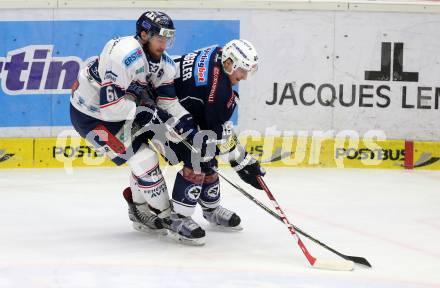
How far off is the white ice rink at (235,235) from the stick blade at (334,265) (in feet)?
0.19

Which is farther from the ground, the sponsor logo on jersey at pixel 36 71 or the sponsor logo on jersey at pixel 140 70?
the sponsor logo on jersey at pixel 140 70

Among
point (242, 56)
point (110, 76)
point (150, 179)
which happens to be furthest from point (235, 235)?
point (110, 76)

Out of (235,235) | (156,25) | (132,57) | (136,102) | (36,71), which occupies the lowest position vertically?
(235,235)

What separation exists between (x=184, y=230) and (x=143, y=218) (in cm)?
39

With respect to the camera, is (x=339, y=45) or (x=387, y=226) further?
(x=339, y=45)

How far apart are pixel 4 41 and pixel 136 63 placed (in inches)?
113

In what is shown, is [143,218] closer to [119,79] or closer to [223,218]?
[223,218]

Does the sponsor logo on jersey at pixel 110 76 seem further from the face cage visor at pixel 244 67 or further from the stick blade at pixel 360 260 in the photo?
the stick blade at pixel 360 260

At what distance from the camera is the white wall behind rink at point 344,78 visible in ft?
25.4

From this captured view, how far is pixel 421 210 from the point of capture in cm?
616

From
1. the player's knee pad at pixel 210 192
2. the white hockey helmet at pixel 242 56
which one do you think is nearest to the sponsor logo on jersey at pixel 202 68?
the white hockey helmet at pixel 242 56

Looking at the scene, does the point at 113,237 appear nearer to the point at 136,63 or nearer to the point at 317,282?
the point at 136,63

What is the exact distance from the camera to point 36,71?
7.45 m

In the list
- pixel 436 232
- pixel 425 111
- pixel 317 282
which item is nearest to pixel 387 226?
pixel 436 232
